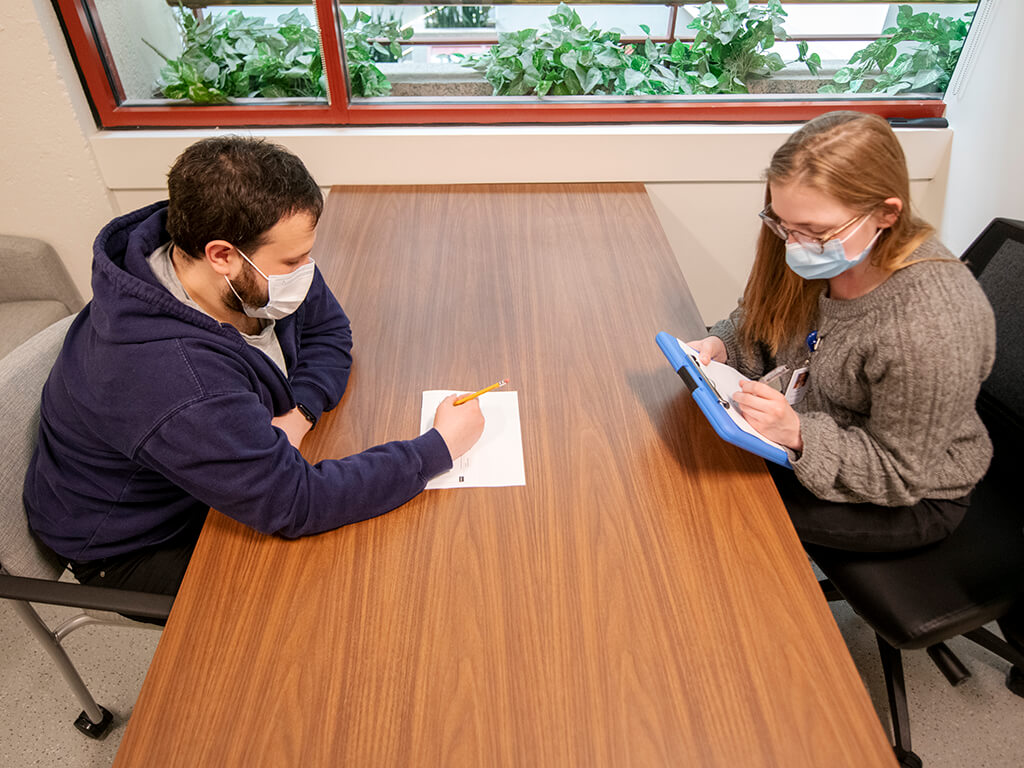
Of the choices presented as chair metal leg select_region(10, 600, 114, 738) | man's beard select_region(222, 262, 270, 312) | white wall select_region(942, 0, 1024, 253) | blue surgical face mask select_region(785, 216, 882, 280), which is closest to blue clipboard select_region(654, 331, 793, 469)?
blue surgical face mask select_region(785, 216, 882, 280)

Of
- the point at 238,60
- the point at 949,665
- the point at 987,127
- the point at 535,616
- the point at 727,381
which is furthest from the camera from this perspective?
the point at 238,60

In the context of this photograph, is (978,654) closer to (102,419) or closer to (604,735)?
(604,735)

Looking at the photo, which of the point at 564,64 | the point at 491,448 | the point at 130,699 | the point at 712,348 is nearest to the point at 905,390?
the point at 712,348

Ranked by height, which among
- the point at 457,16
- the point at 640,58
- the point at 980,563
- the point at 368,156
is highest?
the point at 457,16

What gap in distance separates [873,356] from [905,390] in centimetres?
8

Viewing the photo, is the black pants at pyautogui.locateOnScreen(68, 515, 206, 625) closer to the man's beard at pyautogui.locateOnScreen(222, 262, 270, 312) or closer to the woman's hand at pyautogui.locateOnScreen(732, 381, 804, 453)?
the man's beard at pyautogui.locateOnScreen(222, 262, 270, 312)

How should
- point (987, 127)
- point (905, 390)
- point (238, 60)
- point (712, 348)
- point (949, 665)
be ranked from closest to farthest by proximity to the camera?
point (905, 390) → point (712, 348) → point (949, 665) → point (987, 127) → point (238, 60)

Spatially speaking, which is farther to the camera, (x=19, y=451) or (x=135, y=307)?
(x=19, y=451)

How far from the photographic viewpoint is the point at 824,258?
3.62ft

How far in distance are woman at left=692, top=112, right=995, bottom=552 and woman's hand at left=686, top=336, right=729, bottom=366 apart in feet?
0.67

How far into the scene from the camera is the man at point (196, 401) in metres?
0.93

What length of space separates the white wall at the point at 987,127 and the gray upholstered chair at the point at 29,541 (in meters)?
2.37

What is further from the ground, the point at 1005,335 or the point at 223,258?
the point at 223,258

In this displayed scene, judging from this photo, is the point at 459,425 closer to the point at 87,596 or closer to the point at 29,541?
the point at 87,596
